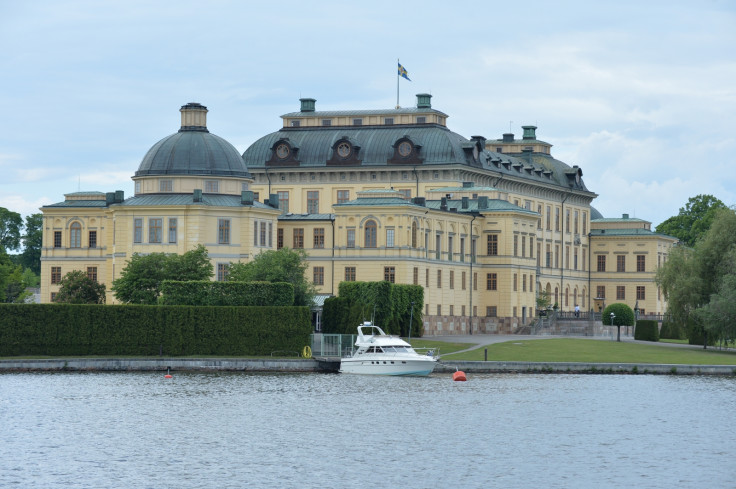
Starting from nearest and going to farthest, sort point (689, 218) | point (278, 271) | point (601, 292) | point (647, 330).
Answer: point (278, 271) < point (647, 330) < point (601, 292) < point (689, 218)

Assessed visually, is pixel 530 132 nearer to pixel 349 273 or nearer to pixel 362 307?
pixel 349 273

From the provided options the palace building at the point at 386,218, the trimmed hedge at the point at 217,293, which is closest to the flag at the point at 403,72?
the palace building at the point at 386,218

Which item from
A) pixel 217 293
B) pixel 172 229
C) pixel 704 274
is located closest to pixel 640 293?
pixel 704 274

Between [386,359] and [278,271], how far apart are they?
45.8 feet

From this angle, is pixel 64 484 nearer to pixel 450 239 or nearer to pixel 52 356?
pixel 52 356

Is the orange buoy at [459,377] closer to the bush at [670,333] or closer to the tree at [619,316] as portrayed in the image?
the bush at [670,333]

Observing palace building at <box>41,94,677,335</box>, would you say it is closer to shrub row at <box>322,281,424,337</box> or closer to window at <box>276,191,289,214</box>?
window at <box>276,191,289,214</box>

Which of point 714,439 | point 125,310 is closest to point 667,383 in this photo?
point 714,439

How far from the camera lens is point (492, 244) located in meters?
136

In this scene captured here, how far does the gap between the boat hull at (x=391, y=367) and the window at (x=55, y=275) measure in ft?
121

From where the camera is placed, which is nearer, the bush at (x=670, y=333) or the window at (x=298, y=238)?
the window at (x=298, y=238)

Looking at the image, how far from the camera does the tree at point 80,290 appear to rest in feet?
395

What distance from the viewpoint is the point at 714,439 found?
234 ft

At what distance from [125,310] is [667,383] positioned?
3320cm
